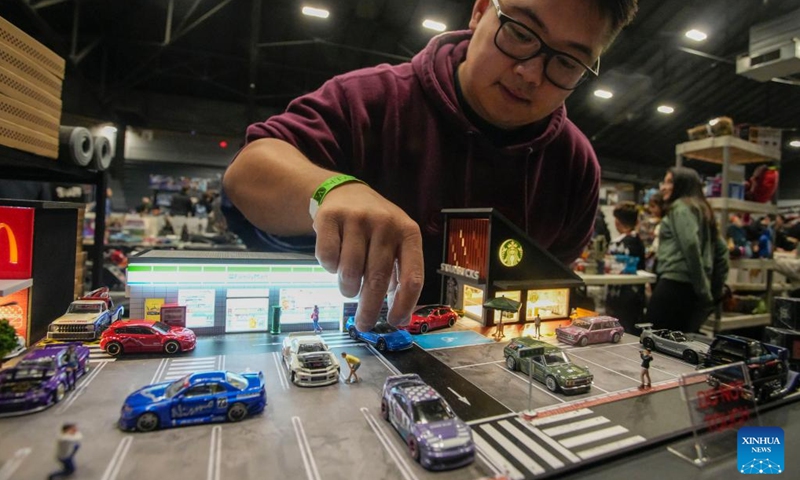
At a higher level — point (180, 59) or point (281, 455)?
point (180, 59)

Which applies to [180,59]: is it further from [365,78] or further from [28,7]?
[365,78]

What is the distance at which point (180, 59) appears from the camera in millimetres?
5402

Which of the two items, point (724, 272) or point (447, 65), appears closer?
point (447, 65)

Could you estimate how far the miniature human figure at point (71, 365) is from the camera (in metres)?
1.50

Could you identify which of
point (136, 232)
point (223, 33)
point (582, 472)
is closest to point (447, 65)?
point (582, 472)

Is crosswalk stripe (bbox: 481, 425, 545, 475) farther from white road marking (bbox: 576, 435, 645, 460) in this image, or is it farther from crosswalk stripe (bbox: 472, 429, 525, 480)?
white road marking (bbox: 576, 435, 645, 460)

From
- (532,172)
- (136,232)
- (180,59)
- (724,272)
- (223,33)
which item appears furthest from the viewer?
(136,232)

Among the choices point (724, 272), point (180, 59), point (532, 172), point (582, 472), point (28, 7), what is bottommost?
point (582, 472)

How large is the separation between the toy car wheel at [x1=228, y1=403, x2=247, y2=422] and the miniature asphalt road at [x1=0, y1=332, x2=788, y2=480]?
3 cm

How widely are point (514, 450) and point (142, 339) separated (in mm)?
1680

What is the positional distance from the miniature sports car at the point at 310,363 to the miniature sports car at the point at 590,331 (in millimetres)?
1348

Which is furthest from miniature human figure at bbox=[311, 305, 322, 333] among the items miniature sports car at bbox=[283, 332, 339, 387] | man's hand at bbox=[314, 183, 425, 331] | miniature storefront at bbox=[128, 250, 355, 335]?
man's hand at bbox=[314, 183, 425, 331]

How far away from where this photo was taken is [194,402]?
4.34ft

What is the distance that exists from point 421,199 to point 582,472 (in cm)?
130
